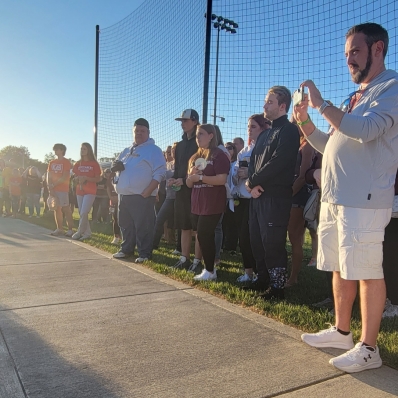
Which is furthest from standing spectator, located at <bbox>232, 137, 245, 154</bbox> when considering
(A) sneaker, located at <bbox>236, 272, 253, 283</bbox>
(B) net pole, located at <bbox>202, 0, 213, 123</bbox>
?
(A) sneaker, located at <bbox>236, 272, 253, 283</bbox>

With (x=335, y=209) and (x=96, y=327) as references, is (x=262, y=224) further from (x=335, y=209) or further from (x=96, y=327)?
(x=96, y=327)

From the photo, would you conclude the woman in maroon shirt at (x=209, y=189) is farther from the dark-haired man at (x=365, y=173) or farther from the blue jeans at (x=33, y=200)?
the blue jeans at (x=33, y=200)

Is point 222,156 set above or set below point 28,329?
above

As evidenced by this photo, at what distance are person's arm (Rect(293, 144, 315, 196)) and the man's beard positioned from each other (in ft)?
5.30

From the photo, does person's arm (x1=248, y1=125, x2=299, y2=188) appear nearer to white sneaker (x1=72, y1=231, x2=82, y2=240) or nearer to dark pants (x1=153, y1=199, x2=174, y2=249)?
dark pants (x1=153, y1=199, x2=174, y2=249)

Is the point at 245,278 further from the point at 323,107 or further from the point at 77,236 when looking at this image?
the point at 77,236

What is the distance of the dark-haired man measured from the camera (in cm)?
230

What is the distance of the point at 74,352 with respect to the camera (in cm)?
255

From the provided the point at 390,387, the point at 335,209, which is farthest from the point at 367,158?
the point at 390,387

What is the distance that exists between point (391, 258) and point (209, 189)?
2.06 meters

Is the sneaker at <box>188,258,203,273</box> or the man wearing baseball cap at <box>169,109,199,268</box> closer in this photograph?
the sneaker at <box>188,258,203,273</box>

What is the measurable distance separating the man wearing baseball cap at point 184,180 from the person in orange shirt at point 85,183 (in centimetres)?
299

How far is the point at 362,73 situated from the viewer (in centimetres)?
250

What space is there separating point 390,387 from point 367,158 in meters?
1.25
